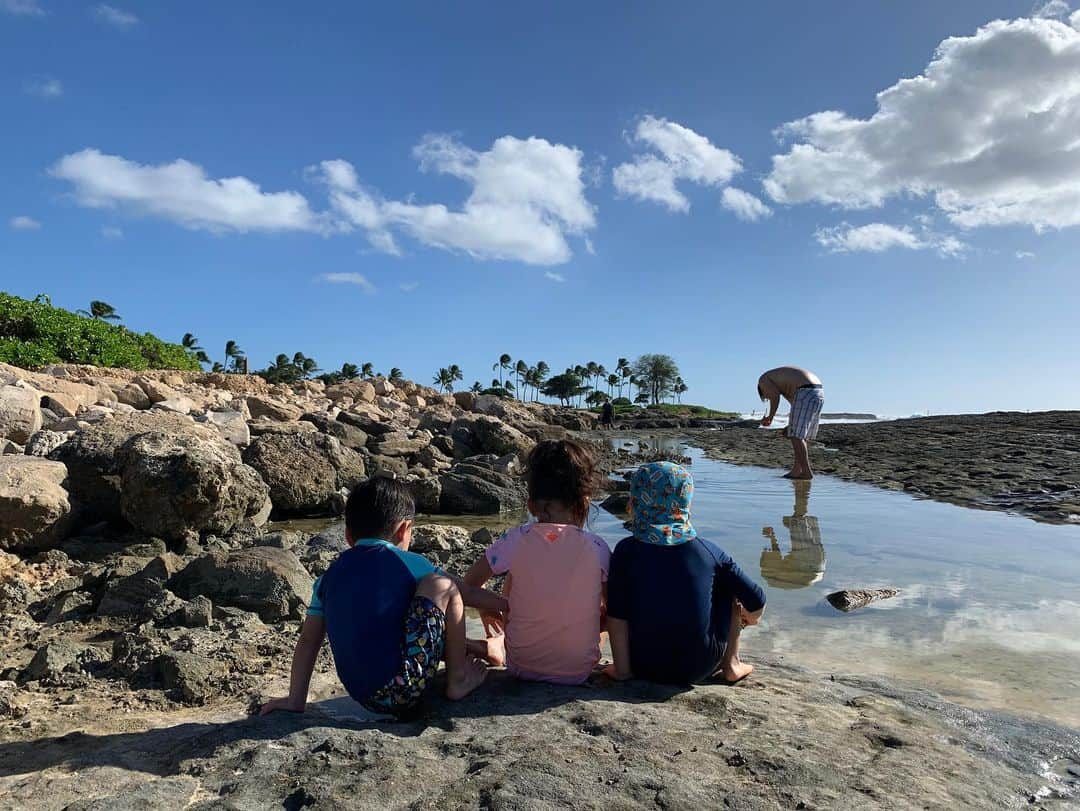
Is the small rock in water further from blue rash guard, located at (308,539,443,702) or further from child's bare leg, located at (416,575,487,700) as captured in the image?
blue rash guard, located at (308,539,443,702)

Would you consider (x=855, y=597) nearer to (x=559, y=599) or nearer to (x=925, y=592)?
(x=925, y=592)

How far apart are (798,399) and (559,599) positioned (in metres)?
9.04

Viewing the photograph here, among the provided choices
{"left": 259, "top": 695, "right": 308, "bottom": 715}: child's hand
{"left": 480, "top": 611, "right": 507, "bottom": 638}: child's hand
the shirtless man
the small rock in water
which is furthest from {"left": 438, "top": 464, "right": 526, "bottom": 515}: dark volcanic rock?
{"left": 259, "top": 695, "right": 308, "bottom": 715}: child's hand

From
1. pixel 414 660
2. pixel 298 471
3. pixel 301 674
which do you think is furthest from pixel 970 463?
pixel 301 674

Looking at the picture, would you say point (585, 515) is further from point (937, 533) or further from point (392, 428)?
point (392, 428)

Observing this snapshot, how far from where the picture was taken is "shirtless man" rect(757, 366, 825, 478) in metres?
11.2

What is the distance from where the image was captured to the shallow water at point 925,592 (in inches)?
143

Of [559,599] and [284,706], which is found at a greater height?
[559,599]

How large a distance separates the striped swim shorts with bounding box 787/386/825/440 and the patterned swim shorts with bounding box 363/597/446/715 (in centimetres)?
954

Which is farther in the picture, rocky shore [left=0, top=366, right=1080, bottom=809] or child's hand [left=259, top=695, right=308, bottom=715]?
child's hand [left=259, top=695, right=308, bottom=715]

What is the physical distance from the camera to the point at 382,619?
277cm

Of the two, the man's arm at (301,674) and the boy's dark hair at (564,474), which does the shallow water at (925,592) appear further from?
the man's arm at (301,674)

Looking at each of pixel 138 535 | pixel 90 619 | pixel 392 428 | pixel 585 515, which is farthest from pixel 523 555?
pixel 392 428

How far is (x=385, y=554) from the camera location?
2820 millimetres
